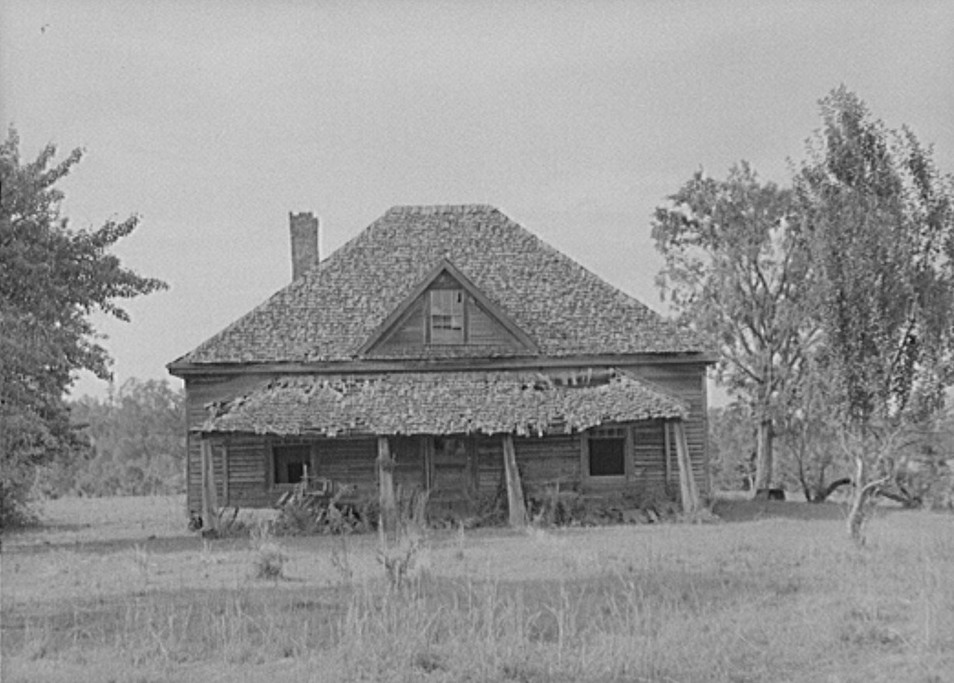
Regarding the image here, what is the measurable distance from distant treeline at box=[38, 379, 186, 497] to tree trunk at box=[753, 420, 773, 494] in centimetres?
2245

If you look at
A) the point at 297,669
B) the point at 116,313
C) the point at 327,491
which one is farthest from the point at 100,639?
the point at 327,491

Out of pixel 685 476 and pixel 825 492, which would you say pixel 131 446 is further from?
pixel 685 476

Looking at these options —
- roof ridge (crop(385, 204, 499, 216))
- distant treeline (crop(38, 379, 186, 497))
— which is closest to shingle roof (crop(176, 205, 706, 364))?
roof ridge (crop(385, 204, 499, 216))

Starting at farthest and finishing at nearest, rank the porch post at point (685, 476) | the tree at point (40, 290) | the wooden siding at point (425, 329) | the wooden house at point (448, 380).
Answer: the wooden siding at point (425, 329) < the wooden house at point (448, 380) < the porch post at point (685, 476) < the tree at point (40, 290)

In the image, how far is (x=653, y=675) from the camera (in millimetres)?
10281

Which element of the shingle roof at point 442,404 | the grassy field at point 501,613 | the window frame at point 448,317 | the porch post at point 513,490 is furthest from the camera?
the window frame at point 448,317

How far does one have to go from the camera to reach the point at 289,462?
2842 cm

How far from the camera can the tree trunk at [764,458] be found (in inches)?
1442

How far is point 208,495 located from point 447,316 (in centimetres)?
674

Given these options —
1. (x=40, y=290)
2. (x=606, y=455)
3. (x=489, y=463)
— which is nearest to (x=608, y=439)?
(x=606, y=455)

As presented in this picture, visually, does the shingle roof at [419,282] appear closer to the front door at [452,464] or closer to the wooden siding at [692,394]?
the wooden siding at [692,394]

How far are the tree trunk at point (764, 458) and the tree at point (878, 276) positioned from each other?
684 inches

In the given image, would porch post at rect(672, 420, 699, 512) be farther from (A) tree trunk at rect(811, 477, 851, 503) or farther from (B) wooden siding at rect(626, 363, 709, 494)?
(A) tree trunk at rect(811, 477, 851, 503)

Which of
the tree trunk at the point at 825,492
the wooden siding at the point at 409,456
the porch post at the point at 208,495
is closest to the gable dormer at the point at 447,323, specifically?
the wooden siding at the point at 409,456
